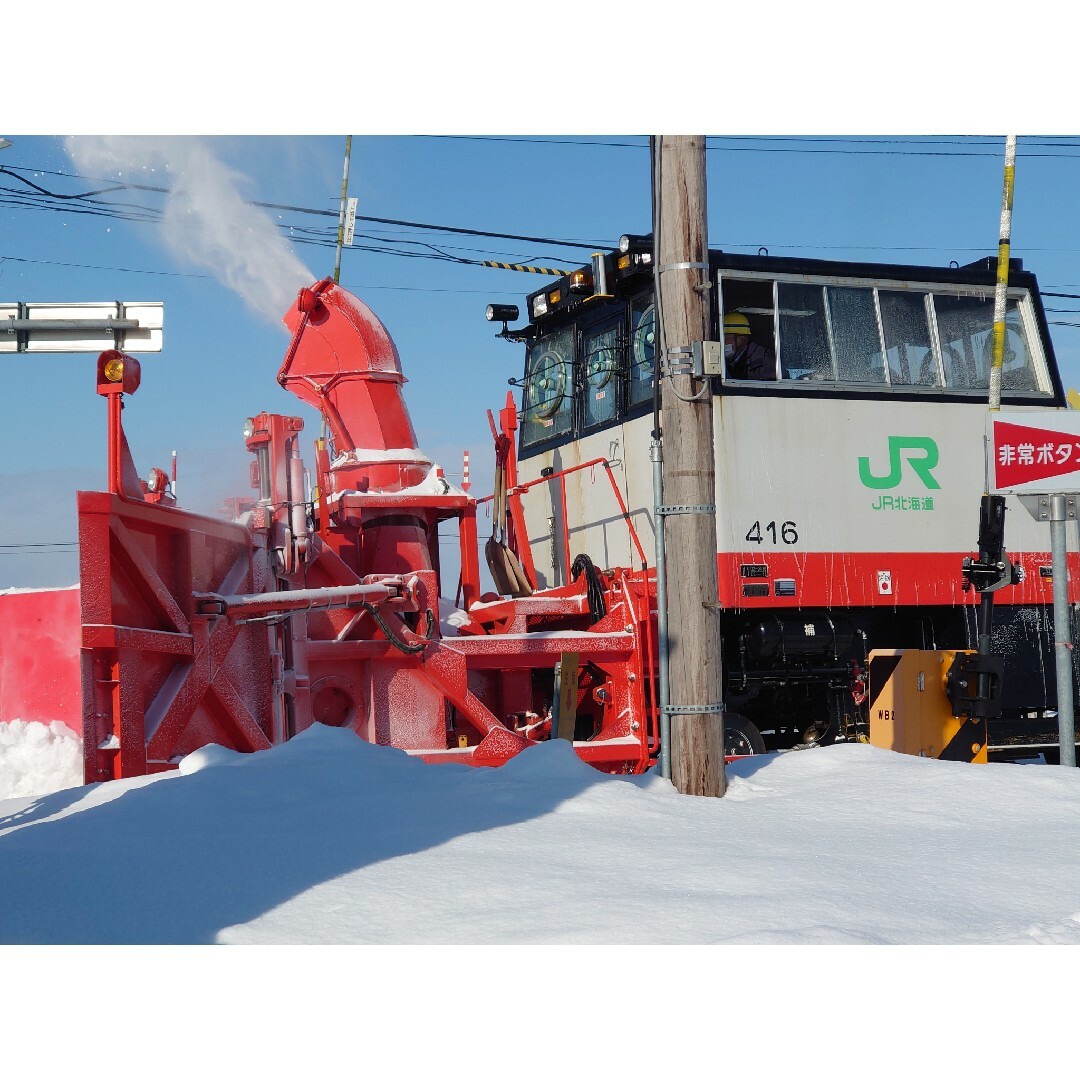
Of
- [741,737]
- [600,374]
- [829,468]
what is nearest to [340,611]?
[741,737]

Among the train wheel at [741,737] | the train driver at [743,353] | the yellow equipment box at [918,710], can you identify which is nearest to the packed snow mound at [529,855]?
the yellow equipment box at [918,710]

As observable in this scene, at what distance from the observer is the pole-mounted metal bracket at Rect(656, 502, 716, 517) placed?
23.4 ft

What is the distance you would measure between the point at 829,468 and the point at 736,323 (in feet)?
3.96

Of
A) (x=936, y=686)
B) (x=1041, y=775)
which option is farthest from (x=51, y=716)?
(x=936, y=686)

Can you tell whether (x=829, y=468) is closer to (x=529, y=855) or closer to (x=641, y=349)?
(x=641, y=349)

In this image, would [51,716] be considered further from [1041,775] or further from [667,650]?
[1041,775]

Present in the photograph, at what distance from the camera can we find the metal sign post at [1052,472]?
8.01 m

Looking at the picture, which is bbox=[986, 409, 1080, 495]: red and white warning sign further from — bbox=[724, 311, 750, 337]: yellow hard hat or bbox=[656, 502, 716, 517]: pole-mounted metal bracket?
bbox=[656, 502, 716, 517]: pole-mounted metal bracket

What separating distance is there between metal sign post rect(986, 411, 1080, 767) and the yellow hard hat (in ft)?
6.39

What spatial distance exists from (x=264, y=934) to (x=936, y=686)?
5.92 meters

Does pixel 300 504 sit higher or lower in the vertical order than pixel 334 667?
higher

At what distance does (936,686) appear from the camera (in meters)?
9.05

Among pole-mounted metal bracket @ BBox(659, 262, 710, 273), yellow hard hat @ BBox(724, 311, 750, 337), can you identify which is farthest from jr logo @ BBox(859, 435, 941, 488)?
pole-mounted metal bracket @ BBox(659, 262, 710, 273)

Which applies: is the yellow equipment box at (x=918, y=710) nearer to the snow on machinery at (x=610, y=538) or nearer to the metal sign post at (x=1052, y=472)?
the snow on machinery at (x=610, y=538)
